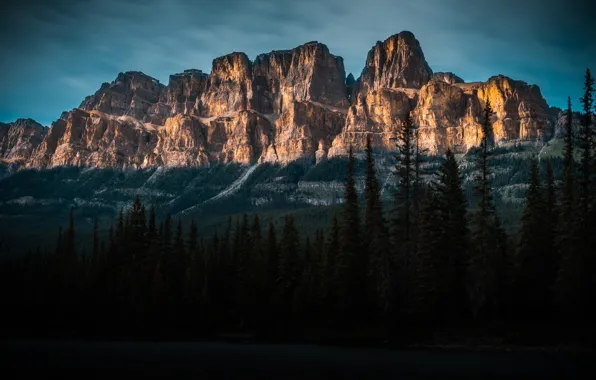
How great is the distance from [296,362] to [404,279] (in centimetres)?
1745

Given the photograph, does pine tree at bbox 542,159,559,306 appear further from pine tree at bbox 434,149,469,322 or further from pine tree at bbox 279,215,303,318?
pine tree at bbox 279,215,303,318

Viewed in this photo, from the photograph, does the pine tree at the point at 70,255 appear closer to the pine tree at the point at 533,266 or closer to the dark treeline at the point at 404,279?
the dark treeline at the point at 404,279

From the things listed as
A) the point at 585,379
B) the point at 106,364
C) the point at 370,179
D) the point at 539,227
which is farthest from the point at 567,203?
the point at 106,364

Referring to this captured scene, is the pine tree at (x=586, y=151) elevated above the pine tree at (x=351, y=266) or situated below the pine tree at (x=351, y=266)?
above

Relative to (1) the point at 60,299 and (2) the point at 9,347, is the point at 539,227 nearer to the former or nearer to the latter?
(2) the point at 9,347

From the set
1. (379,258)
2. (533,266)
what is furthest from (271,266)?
(533,266)

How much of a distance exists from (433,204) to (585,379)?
95.7 ft

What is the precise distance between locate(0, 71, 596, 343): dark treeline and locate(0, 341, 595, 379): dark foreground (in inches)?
257

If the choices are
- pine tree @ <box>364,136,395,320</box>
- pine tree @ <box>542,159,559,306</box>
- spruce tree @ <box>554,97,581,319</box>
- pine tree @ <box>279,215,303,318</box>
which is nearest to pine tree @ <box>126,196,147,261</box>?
pine tree @ <box>279,215,303,318</box>

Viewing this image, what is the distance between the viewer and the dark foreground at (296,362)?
38156mm

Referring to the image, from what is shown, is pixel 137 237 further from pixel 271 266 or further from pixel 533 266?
pixel 533 266

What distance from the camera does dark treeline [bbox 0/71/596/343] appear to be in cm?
5500

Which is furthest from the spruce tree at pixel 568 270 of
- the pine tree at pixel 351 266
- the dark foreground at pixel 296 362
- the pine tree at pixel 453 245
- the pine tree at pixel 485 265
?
the pine tree at pixel 351 266

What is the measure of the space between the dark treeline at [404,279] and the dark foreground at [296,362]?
6.53 metres
